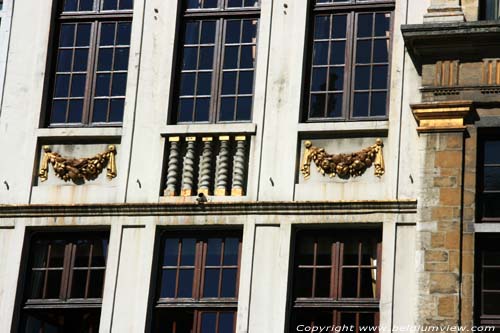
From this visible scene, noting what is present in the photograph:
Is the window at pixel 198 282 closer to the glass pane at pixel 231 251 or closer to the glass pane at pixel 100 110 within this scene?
the glass pane at pixel 231 251

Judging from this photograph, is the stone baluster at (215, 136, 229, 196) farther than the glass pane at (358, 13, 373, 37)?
No

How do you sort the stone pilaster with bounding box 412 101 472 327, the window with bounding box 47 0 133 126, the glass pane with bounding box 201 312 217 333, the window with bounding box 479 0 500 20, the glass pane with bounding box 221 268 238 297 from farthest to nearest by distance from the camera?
the window with bounding box 47 0 133 126 < the window with bounding box 479 0 500 20 < the glass pane with bounding box 221 268 238 297 < the glass pane with bounding box 201 312 217 333 < the stone pilaster with bounding box 412 101 472 327

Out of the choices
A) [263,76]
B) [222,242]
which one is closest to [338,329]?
[222,242]

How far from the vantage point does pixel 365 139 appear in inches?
1096

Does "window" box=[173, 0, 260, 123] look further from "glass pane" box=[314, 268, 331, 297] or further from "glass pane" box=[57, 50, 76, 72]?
"glass pane" box=[314, 268, 331, 297]

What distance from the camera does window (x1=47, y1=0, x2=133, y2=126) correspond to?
29.4 metres

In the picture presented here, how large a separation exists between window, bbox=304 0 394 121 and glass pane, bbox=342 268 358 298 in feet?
8.97

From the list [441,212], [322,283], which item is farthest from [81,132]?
[441,212]

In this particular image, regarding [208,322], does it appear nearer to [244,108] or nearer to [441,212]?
[244,108]

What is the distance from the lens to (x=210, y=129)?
93.1 ft

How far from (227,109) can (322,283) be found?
3.71 metres

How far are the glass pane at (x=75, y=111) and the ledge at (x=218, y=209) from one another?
71.2 inches

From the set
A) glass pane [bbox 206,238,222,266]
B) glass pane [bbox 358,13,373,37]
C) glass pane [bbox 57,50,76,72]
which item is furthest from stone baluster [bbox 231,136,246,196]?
A: glass pane [bbox 57,50,76,72]

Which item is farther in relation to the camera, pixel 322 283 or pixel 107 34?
pixel 107 34
